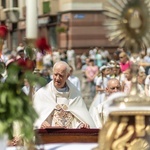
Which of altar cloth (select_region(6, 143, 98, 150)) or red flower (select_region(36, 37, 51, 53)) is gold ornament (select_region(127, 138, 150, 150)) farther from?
altar cloth (select_region(6, 143, 98, 150))

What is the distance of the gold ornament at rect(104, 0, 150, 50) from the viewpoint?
4016 millimetres

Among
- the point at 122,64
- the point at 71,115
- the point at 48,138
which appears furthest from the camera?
the point at 122,64

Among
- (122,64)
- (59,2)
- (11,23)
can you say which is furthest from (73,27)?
(122,64)

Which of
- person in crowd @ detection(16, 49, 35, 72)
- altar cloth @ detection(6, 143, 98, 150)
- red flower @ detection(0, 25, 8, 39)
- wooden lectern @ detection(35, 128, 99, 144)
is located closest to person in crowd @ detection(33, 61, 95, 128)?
wooden lectern @ detection(35, 128, 99, 144)

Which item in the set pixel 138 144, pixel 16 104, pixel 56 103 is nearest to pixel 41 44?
pixel 16 104

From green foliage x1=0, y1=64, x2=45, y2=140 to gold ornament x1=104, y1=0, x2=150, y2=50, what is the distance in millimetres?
493

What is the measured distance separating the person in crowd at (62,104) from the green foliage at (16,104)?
4104mm

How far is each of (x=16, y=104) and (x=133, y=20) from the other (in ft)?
2.41

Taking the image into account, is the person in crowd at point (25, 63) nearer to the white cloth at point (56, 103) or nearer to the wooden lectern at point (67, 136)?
the wooden lectern at point (67, 136)

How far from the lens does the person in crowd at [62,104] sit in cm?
821

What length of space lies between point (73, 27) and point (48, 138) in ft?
125

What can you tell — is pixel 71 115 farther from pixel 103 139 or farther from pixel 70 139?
pixel 103 139

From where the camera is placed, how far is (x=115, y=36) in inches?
164

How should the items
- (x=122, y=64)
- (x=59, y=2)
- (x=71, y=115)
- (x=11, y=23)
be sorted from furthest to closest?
(x=11, y=23)
(x=59, y=2)
(x=122, y=64)
(x=71, y=115)
